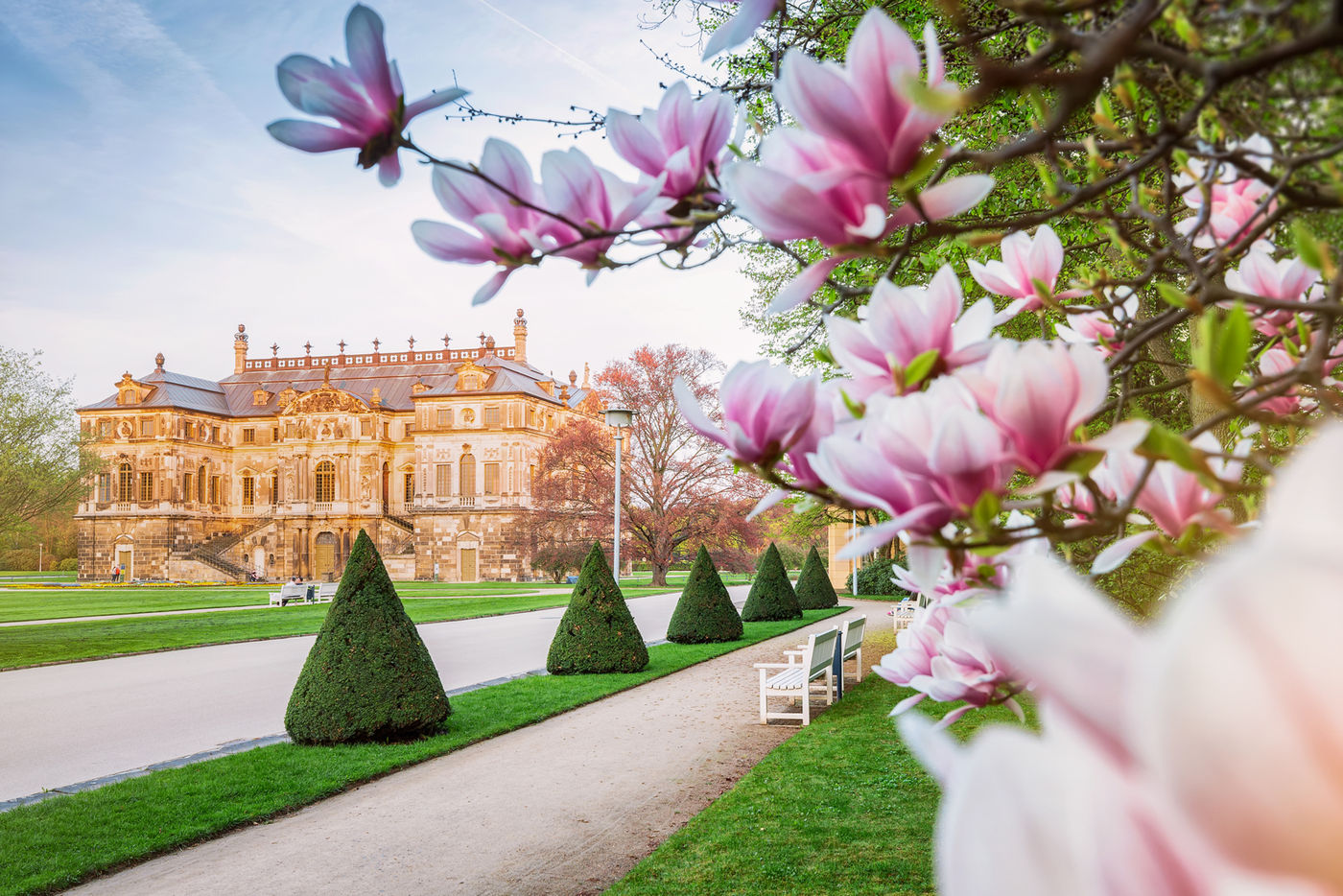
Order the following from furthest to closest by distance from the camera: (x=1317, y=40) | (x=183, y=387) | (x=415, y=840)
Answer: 1. (x=183, y=387)
2. (x=415, y=840)
3. (x=1317, y=40)

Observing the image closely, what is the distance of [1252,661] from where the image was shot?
0.84 ft

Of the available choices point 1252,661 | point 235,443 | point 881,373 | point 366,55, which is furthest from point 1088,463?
point 235,443

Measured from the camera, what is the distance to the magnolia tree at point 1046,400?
268 mm

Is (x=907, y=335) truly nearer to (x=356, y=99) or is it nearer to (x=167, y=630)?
(x=356, y=99)

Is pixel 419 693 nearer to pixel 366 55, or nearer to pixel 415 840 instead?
pixel 415 840

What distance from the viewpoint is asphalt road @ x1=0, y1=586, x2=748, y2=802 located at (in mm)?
7320

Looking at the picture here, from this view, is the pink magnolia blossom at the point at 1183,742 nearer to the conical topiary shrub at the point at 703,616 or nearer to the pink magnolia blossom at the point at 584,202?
the pink magnolia blossom at the point at 584,202

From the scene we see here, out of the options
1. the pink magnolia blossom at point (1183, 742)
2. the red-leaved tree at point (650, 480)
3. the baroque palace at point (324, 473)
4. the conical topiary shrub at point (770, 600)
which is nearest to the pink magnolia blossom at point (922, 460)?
the pink magnolia blossom at point (1183, 742)

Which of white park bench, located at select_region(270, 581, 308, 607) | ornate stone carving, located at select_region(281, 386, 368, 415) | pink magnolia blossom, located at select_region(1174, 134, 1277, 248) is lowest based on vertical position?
white park bench, located at select_region(270, 581, 308, 607)

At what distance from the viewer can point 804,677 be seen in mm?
9031

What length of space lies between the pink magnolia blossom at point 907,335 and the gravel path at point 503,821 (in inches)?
168

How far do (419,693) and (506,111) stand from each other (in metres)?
6.52

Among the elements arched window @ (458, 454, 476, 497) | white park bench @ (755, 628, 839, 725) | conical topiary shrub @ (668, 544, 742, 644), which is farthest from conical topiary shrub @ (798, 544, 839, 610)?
arched window @ (458, 454, 476, 497)

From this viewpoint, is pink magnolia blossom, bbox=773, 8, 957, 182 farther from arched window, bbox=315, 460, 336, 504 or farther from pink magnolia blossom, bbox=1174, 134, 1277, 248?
arched window, bbox=315, 460, 336, 504
